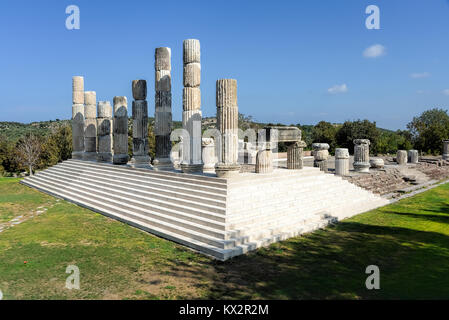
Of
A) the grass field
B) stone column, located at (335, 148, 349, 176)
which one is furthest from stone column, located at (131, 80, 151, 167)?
stone column, located at (335, 148, 349, 176)

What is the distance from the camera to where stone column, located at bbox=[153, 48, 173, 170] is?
1418cm

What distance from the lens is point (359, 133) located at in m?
35.1

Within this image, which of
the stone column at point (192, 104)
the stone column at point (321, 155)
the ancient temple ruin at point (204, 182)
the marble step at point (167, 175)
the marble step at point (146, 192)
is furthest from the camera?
the stone column at point (321, 155)

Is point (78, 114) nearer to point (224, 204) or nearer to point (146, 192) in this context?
point (146, 192)

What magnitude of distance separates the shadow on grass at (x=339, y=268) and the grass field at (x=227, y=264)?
2cm

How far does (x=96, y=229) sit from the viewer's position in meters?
9.67

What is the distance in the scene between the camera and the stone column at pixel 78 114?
21.2 m

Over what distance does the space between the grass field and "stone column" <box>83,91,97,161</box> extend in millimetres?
10140

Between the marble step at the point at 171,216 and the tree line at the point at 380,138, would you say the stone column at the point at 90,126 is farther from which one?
the tree line at the point at 380,138

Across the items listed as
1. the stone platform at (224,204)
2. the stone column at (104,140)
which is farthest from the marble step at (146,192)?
the stone column at (104,140)

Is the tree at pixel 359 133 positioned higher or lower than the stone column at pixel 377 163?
higher

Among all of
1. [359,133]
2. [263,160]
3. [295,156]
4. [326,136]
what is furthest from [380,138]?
[263,160]

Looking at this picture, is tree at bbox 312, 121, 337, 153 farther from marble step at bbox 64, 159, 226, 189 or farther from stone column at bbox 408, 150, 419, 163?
marble step at bbox 64, 159, 226, 189
